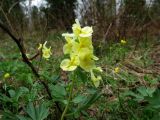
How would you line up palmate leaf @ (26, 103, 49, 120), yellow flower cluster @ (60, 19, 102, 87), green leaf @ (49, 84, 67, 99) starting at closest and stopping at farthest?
yellow flower cluster @ (60, 19, 102, 87) → palmate leaf @ (26, 103, 49, 120) → green leaf @ (49, 84, 67, 99)

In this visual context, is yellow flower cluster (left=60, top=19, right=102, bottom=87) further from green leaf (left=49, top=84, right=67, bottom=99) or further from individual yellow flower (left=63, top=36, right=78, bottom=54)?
green leaf (left=49, top=84, right=67, bottom=99)

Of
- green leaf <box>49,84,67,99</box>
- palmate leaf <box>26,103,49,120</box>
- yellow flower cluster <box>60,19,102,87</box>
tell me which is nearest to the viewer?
yellow flower cluster <box>60,19,102,87</box>

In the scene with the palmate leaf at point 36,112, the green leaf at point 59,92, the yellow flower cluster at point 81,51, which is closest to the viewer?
the yellow flower cluster at point 81,51

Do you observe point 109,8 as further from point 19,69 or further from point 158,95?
point 158,95

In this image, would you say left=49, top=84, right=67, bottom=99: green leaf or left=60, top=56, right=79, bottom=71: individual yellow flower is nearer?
left=60, top=56, right=79, bottom=71: individual yellow flower

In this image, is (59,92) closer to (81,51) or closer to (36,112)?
(36,112)

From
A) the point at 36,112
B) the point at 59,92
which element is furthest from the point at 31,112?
the point at 59,92

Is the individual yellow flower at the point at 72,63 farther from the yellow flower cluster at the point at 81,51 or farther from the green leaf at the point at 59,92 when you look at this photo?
the green leaf at the point at 59,92

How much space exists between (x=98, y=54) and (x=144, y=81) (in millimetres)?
2089

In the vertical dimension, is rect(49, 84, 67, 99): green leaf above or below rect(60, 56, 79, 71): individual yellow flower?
below

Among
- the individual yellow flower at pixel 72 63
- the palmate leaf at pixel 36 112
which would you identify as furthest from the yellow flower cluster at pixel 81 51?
the palmate leaf at pixel 36 112

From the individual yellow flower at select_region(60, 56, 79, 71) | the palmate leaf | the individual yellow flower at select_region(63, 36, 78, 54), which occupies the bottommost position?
the palmate leaf

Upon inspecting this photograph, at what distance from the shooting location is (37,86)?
7.04ft

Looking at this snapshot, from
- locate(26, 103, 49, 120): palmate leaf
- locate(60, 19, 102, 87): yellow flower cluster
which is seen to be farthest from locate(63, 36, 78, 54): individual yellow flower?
locate(26, 103, 49, 120): palmate leaf
